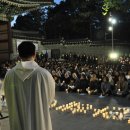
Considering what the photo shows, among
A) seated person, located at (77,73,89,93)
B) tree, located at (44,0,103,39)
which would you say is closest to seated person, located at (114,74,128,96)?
seated person, located at (77,73,89,93)

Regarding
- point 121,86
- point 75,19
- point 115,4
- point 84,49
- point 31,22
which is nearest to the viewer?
point 121,86

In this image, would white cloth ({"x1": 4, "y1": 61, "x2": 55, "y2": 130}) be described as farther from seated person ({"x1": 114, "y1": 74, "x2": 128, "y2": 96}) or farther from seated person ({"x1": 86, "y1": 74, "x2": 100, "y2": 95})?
seated person ({"x1": 86, "y1": 74, "x2": 100, "y2": 95})

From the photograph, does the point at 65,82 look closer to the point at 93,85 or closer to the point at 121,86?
the point at 93,85

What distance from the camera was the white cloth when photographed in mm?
5258

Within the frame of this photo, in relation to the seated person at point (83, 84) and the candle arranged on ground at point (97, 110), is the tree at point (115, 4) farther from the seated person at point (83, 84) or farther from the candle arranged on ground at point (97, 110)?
the candle arranged on ground at point (97, 110)

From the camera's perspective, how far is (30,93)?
5340 millimetres

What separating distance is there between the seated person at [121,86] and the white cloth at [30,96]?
9794mm

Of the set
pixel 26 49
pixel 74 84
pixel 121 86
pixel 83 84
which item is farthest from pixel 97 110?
pixel 26 49

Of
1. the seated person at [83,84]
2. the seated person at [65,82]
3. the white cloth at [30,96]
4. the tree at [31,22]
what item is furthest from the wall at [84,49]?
the white cloth at [30,96]

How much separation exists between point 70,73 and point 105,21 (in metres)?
22.4

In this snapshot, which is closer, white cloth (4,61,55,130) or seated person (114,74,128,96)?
white cloth (4,61,55,130)

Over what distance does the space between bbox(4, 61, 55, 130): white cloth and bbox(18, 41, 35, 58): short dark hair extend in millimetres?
121

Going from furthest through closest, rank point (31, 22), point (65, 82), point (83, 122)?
point (31, 22)
point (65, 82)
point (83, 122)

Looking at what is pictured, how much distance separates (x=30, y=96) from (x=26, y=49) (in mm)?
663
